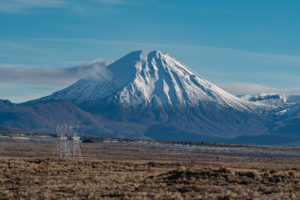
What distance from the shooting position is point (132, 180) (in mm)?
33500

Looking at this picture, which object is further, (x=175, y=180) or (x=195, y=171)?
(x=195, y=171)

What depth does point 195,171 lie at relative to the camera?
34406mm

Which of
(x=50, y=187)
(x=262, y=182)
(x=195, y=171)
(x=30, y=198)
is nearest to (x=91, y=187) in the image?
(x=50, y=187)

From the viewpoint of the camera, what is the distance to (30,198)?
2509cm

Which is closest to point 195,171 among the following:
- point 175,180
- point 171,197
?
point 175,180

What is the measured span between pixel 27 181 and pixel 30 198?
7411mm

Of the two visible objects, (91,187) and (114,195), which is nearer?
(114,195)

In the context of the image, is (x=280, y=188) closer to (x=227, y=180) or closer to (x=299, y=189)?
(x=299, y=189)

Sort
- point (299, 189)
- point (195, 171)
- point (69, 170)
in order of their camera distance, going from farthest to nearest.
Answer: point (69, 170)
point (195, 171)
point (299, 189)

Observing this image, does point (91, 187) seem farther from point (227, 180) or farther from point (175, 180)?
point (227, 180)

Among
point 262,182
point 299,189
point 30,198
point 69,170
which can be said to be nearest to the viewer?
point 30,198

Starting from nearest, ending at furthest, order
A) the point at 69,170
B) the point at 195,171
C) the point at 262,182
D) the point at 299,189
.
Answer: the point at 299,189, the point at 262,182, the point at 195,171, the point at 69,170

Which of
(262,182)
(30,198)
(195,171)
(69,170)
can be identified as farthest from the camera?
(69,170)

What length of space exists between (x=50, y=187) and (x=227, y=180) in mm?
10534
